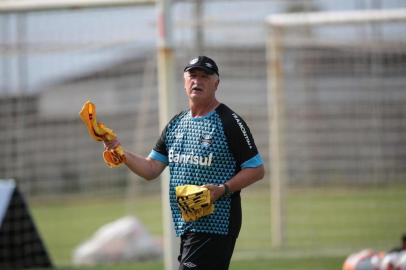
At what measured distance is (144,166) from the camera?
6.43m

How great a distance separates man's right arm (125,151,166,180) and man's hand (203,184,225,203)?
639mm

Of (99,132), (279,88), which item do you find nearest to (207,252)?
(99,132)

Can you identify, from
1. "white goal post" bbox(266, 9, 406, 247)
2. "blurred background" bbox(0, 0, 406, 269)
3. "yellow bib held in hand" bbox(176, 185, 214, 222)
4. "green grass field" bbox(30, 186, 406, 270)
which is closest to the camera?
"yellow bib held in hand" bbox(176, 185, 214, 222)

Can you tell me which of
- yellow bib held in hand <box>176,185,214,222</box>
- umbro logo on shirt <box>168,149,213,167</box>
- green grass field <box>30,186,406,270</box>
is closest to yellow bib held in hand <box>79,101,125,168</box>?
umbro logo on shirt <box>168,149,213,167</box>

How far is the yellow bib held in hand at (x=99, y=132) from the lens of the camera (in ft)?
20.1

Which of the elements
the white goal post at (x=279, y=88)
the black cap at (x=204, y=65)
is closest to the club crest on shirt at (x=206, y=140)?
the black cap at (x=204, y=65)

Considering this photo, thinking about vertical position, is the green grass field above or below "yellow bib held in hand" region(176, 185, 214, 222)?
below

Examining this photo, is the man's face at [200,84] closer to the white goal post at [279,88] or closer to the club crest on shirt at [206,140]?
the club crest on shirt at [206,140]

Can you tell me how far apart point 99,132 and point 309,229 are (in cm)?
841

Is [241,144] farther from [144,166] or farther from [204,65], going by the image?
[144,166]

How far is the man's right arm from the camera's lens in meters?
6.38

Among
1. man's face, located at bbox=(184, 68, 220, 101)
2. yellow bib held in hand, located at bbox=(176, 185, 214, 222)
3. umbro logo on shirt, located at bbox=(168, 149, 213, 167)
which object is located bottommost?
yellow bib held in hand, located at bbox=(176, 185, 214, 222)

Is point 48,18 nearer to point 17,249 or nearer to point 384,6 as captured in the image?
point 17,249

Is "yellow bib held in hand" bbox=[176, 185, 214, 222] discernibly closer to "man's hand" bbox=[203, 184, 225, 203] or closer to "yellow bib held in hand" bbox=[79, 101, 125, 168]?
"man's hand" bbox=[203, 184, 225, 203]
